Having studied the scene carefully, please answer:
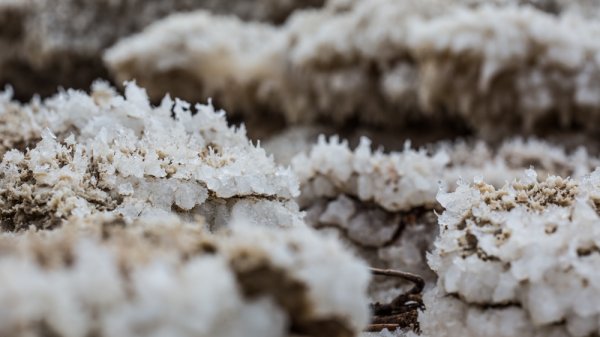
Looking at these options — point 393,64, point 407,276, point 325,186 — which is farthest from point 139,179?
point 393,64

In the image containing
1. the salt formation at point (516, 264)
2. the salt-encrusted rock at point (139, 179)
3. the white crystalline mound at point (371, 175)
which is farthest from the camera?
the white crystalline mound at point (371, 175)

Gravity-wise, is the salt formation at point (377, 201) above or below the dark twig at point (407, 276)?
above

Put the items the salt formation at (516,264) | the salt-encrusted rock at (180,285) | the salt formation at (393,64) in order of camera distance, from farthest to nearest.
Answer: the salt formation at (393,64) < the salt formation at (516,264) < the salt-encrusted rock at (180,285)

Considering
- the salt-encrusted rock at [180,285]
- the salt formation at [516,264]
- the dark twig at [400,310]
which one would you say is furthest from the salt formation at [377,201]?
the salt-encrusted rock at [180,285]

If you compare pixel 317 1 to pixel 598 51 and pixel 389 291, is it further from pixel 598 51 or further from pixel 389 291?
pixel 389 291

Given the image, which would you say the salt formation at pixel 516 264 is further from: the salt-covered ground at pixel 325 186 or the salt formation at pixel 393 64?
the salt formation at pixel 393 64

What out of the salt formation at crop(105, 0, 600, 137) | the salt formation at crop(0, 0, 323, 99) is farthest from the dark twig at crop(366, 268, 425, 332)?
the salt formation at crop(0, 0, 323, 99)

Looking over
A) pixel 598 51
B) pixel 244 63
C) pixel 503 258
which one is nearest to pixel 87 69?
pixel 244 63
